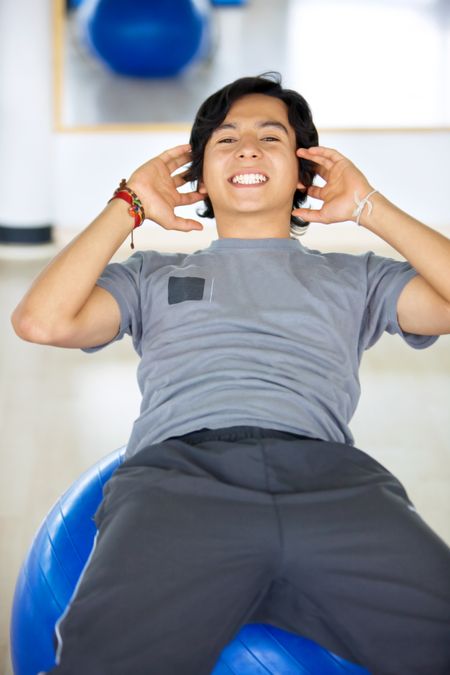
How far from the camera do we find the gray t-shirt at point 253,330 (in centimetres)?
160

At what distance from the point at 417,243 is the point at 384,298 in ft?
0.40

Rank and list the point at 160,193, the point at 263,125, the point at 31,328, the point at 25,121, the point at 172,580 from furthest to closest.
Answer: the point at 25,121 → the point at 263,125 → the point at 160,193 → the point at 31,328 → the point at 172,580

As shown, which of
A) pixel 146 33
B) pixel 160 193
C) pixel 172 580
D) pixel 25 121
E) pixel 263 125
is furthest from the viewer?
pixel 25 121

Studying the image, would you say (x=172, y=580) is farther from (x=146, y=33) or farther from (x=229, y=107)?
(x=146, y=33)

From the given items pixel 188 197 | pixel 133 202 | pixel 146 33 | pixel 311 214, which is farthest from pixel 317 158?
pixel 146 33

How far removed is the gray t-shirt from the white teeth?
0.11 m

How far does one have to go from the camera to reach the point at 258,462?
1.46 m

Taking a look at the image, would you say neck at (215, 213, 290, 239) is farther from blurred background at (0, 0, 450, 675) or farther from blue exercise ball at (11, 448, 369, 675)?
blurred background at (0, 0, 450, 675)

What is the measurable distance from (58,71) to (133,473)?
13.6 ft

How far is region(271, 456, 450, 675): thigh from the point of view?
131cm

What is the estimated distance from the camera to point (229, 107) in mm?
1987

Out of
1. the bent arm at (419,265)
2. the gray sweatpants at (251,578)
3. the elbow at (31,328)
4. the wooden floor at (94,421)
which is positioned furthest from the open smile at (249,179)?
the wooden floor at (94,421)

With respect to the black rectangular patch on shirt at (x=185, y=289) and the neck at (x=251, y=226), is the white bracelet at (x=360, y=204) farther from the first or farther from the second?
the black rectangular patch on shirt at (x=185, y=289)

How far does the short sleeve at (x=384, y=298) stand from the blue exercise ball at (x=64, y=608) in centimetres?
53
